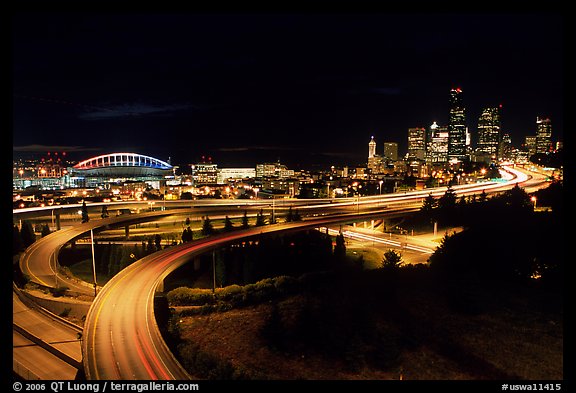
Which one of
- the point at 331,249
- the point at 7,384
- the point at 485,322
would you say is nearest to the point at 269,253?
the point at 331,249

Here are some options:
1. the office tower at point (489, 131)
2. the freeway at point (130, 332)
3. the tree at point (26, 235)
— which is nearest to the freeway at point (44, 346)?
the freeway at point (130, 332)

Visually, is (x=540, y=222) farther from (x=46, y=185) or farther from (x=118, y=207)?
(x=46, y=185)

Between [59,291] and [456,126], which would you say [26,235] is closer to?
[59,291]

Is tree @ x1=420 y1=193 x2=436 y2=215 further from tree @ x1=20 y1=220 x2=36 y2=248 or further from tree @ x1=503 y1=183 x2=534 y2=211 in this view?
tree @ x1=20 y1=220 x2=36 y2=248

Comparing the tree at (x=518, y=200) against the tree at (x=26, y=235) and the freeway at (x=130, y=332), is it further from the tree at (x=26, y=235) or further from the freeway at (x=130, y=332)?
the tree at (x=26, y=235)

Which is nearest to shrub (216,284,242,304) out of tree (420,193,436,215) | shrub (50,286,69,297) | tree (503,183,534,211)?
shrub (50,286,69,297)
